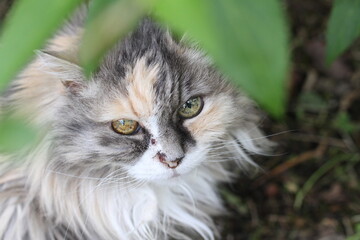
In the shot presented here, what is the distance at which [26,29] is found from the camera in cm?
44

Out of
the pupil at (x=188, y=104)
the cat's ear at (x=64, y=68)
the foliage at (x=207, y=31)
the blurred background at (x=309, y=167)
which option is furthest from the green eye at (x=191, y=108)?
the foliage at (x=207, y=31)

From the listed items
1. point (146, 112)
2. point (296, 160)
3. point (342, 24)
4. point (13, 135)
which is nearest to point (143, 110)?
point (146, 112)

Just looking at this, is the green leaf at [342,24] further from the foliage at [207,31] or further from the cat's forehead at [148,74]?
the foliage at [207,31]

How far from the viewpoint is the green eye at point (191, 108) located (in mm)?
1126

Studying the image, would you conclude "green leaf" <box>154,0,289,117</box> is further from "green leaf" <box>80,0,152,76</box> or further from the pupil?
the pupil

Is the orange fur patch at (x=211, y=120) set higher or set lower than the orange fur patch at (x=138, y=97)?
lower

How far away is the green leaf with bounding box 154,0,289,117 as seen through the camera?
41 cm

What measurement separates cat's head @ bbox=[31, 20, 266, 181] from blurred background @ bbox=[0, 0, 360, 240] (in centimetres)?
52

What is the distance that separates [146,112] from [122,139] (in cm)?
11

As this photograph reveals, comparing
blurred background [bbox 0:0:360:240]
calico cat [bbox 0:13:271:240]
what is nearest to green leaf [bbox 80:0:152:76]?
calico cat [bbox 0:13:271:240]

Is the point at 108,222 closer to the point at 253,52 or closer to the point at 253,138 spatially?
the point at 253,138

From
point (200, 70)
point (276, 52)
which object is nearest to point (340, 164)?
point (200, 70)

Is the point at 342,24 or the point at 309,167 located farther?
the point at 309,167

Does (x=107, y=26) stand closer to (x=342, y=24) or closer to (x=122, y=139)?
(x=342, y=24)
